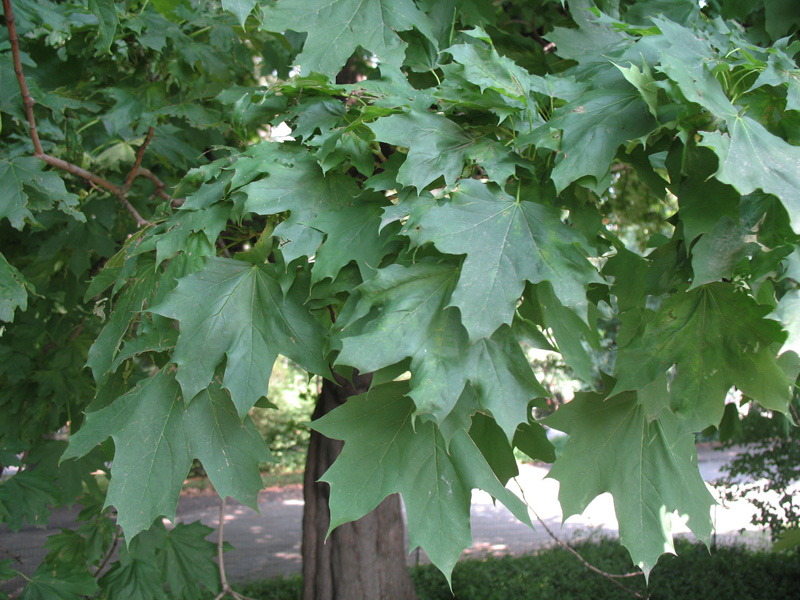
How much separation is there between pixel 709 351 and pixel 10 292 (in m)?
2.05

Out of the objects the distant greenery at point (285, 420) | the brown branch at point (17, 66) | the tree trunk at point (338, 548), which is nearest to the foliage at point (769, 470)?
the tree trunk at point (338, 548)

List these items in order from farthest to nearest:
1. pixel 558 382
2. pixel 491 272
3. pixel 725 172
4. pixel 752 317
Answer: pixel 558 382
pixel 752 317
pixel 491 272
pixel 725 172

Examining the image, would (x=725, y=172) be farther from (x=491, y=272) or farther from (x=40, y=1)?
(x=40, y=1)

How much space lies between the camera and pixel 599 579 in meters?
6.96

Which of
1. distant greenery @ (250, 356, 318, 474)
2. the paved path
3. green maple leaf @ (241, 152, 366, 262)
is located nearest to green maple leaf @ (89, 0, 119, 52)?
green maple leaf @ (241, 152, 366, 262)

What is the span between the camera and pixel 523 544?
9484 mm

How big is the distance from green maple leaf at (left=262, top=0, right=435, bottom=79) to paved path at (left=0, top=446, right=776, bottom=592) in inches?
258

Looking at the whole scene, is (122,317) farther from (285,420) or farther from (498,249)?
(285,420)

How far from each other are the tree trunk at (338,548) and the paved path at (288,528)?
12.1 feet

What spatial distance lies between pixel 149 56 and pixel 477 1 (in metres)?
1.59

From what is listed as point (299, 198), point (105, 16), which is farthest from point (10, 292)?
point (299, 198)

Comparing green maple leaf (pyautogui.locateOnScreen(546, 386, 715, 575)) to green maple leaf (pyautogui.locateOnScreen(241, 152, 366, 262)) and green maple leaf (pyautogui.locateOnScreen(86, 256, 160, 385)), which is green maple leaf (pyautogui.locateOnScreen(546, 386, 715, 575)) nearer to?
green maple leaf (pyautogui.locateOnScreen(241, 152, 366, 262))

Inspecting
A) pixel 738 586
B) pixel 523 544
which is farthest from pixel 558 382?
pixel 738 586

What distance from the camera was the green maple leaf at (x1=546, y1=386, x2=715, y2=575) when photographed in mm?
1769
